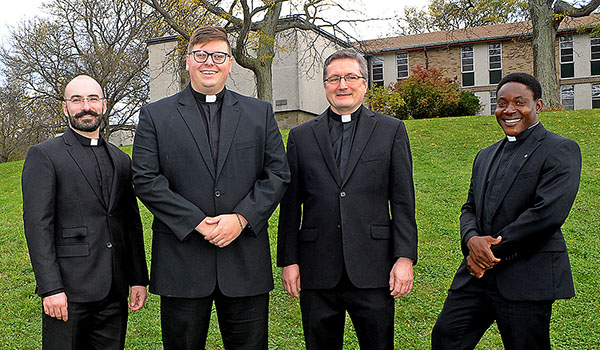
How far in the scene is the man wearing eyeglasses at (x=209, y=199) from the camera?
3.23 m

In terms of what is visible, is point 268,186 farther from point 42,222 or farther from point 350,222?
point 42,222

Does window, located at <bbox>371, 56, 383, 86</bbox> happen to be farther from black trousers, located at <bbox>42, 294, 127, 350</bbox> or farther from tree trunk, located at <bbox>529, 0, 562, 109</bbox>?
black trousers, located at <bbox>42, 294, 127, 350</bbox>

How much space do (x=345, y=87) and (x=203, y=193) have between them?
1145 millimetres

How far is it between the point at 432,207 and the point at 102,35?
983 inches

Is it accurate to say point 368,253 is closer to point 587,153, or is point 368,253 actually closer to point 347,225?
point 347,225

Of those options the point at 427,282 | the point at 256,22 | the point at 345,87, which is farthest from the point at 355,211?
the point at 256,22

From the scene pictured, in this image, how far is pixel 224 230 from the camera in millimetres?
3119

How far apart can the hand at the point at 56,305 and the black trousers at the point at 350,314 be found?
1.51 metres

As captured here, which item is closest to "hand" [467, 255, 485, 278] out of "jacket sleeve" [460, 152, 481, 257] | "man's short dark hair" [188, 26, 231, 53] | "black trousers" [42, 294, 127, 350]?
"jacket sleeve" [460, 152, 481, 257]

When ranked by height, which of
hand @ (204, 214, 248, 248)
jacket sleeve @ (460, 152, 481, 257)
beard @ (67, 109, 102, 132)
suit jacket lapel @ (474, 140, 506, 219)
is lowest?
jacket sleeve @ (460, 152, 481, 257)

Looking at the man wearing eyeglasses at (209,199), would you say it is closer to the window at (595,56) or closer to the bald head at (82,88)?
the bald head at (82,88)

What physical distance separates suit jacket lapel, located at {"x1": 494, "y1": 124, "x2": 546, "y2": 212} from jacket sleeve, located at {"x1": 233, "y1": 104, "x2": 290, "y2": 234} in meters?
1.38

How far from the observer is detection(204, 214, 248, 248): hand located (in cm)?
312

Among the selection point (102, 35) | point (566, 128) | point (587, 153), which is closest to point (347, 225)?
point (587, 153)
